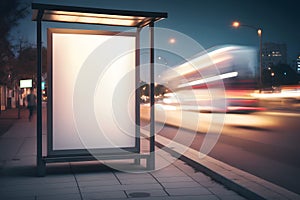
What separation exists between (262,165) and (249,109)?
1524 centimetres

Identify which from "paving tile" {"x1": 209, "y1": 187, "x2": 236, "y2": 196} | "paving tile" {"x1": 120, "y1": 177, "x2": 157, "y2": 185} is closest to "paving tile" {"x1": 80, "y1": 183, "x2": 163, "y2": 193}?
"paving tile" {"x1": 120, "y1": 177, "x2": 157, "y2": 185}

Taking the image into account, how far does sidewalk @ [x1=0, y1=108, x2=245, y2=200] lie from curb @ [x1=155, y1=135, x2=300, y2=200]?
127 mm

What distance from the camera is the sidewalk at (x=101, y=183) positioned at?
7113mm

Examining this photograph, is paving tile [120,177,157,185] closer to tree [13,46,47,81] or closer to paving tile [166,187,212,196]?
paving tile [166,187,212,196]

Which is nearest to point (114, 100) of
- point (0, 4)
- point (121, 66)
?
point (121, 66)

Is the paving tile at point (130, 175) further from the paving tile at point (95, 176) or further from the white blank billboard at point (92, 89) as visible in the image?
the white blank billboard at point (92, 89)

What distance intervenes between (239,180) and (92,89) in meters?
3.52

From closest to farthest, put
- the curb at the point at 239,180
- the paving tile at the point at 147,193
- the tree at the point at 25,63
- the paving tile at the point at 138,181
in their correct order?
1. the curb at the point at 239,180
2. the paving tile at the point at 147,193
3. the paving tile at the point at 138,181
4. the tree at the point at 25,63

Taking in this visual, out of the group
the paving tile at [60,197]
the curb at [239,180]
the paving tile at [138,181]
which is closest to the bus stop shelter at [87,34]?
the paving tile at [138,181]

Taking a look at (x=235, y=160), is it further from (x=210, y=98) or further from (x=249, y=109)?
(x=210, y=98)

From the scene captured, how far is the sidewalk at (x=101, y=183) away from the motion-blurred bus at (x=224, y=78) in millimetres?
14225

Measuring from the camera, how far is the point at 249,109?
25266 mm

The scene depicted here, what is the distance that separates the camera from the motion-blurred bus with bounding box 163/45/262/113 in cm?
2377

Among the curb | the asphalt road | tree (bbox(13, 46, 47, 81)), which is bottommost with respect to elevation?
the asphalt road
